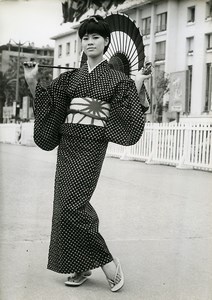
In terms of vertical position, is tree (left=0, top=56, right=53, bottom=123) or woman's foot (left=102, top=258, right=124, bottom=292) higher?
tree (left=0, top=56, right=53, bottom=123)

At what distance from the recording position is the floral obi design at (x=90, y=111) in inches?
106

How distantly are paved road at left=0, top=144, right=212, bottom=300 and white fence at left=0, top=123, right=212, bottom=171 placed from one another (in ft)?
8.09

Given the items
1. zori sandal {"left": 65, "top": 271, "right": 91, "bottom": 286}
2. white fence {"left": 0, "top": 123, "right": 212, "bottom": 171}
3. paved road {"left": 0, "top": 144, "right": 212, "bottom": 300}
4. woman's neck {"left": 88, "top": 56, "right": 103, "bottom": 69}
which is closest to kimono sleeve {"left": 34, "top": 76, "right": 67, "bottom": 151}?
woman's neck {"left": 88, "top": 56, "right": 103, "bottom": 69}

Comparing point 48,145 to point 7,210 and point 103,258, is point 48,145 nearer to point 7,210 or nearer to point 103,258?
point 103,258

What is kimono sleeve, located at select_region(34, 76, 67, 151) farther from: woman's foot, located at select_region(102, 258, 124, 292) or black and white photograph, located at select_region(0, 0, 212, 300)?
woman's foot, located at select_region(102, 258, 124, 292)

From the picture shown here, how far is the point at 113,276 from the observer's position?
281cm

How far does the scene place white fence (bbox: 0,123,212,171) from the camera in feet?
33.3

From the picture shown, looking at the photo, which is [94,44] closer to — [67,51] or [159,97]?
[67,51]

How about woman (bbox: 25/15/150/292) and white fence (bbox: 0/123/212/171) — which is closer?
woman (bbox: 25/15/150/292)

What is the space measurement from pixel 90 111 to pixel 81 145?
18cm

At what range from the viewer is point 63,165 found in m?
2.74

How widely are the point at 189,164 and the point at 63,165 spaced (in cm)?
804

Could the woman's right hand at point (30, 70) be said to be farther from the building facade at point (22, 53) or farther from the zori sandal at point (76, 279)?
the zori sandal at point (76, 279)

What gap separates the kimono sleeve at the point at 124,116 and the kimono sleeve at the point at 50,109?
27cm
